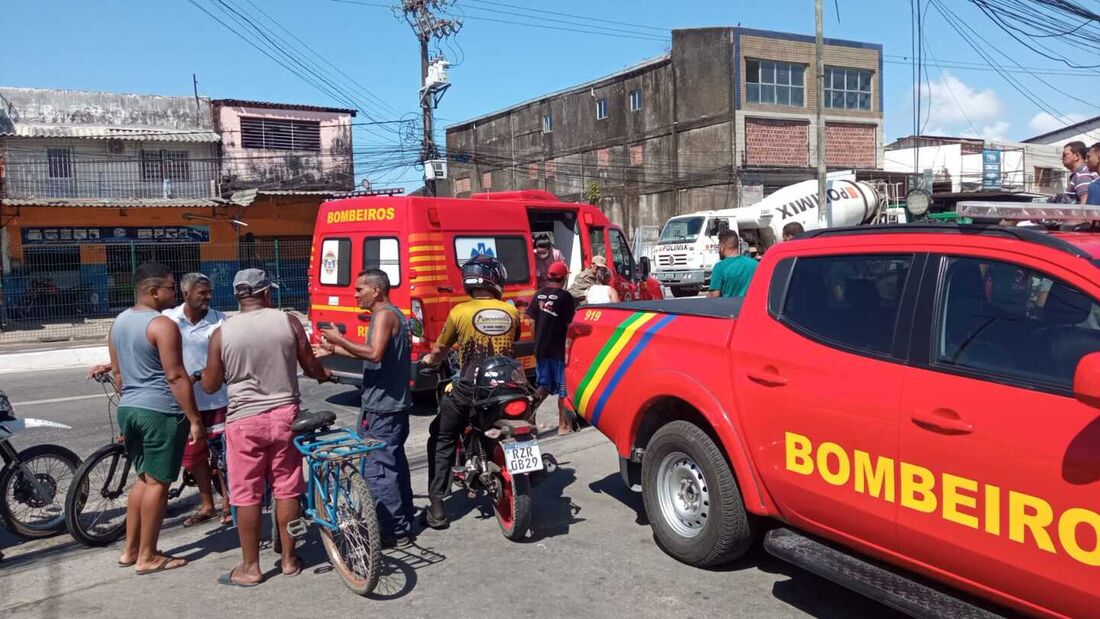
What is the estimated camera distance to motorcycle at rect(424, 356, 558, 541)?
202 inches

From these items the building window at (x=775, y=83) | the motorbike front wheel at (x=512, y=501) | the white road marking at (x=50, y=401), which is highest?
the building window at (x=775, y=83)

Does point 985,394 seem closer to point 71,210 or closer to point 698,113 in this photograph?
point 71,210

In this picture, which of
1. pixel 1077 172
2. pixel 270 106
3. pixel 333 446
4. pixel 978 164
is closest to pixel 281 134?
pixel 270 106

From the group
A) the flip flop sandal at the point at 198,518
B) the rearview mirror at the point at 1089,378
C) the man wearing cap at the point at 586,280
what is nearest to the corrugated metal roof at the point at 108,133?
the man wearing cap at the point at 586,280

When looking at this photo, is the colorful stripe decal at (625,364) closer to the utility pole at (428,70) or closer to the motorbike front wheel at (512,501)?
the motorbike front wheel at (512,501)

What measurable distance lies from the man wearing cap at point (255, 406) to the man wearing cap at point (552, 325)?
11.4 ft

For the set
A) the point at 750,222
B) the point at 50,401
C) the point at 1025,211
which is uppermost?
the point at 750,222

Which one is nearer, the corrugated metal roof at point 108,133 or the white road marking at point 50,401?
the white road marking at point 50,401

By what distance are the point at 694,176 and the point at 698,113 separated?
9.30 feet

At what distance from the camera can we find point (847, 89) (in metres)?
40.2

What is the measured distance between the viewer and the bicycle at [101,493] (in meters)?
5.30

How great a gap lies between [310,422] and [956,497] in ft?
10.3

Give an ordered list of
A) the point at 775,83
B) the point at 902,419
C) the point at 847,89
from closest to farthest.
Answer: the point at 902,419, the point at 775,83, the point at 847,89

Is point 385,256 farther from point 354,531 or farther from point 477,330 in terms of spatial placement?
point 354,531
